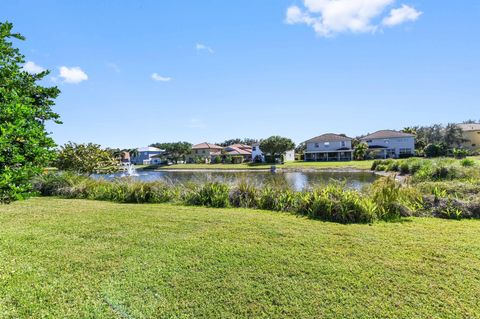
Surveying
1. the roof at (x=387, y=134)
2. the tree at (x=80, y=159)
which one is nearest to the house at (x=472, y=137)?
the roof at (x=387, y=134)

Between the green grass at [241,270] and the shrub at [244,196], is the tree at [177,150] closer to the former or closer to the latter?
the shrub at [244,196]

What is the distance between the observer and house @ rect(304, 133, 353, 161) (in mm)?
51875

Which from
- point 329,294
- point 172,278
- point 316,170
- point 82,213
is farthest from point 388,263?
point 316,170

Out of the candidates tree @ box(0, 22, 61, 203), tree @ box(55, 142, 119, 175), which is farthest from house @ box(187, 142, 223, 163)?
tree @ box(0, 22, 61, 203)

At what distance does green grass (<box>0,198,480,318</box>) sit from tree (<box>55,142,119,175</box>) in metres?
12.7

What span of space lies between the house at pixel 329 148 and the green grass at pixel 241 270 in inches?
1897

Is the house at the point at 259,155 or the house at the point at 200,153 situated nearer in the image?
the house at the point at 259,155

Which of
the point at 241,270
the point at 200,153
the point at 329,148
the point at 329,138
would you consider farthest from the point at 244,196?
the point at 200,153

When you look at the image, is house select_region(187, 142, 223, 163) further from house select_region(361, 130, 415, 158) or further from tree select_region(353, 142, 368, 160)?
house select_region(361, 130, 415, 158)

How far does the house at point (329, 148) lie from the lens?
51.9 m

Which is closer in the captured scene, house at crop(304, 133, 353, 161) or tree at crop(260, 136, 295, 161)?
tree at crop(260, 136, 295, 161)

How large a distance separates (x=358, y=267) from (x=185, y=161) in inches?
2496

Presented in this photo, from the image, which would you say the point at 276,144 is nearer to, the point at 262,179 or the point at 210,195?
the point at 262,179

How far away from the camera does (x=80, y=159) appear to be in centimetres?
1716
